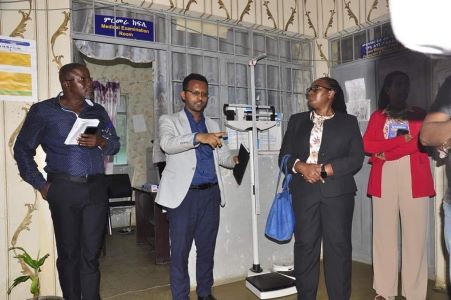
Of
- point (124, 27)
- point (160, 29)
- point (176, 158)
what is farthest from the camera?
point (160, 29)

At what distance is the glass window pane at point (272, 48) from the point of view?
373cm

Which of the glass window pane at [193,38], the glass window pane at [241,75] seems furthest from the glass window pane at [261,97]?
the glass window pane at [193,38]

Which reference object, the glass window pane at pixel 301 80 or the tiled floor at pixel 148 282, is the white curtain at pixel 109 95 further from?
the glass window pane at pixel 301 80

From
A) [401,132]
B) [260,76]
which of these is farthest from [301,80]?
[401,132]

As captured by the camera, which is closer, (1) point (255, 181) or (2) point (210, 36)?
(1) point (255, 181)

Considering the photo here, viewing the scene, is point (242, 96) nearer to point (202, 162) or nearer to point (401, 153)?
point (202, 162)

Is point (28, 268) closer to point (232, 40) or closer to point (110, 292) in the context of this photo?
point (110, 292)

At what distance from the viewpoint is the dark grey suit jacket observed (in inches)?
89.2

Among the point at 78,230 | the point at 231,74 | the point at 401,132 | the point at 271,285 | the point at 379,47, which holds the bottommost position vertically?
the point at 271,285

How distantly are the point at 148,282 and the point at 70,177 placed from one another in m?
1.53

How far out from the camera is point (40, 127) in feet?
7.03

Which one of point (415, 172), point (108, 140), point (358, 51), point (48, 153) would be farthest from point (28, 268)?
point (358, 51)

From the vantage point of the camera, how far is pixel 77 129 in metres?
2.13

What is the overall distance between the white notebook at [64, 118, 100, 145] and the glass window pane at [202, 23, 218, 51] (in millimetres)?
1568
